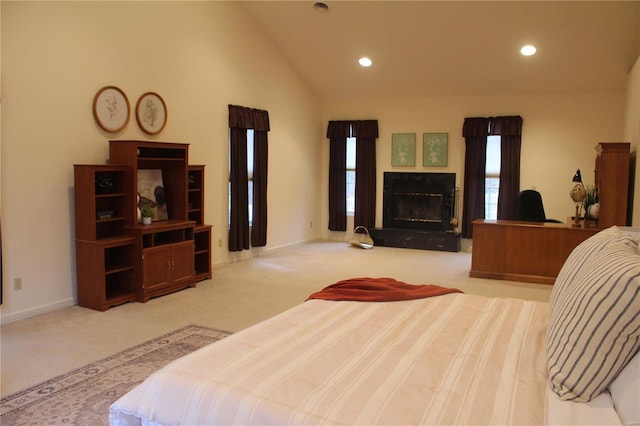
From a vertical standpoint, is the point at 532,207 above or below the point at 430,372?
above

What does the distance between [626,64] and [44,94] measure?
270 inches

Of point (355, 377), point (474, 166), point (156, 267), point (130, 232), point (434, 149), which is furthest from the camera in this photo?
point (434, 149)

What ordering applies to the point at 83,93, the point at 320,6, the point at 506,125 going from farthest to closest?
the point at 506,125, the point at 320,6, the point at 83,93

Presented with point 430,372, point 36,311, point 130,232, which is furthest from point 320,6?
point 430,372

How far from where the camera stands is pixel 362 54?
738 cm

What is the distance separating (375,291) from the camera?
267 centimetres

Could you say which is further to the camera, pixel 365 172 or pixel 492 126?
pixel 365 172

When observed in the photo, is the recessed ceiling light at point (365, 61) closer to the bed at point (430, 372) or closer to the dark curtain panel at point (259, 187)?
the dark curtain panel at point (259, 187)

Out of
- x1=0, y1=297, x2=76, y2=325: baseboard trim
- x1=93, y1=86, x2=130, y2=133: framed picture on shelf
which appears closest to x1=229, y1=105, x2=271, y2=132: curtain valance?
x1=93, y1=86, x2=130, y2=133: framed picture on shelf

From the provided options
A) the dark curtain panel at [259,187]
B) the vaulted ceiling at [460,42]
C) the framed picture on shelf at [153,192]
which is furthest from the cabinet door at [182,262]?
the vaulted ceiling at [460,42]

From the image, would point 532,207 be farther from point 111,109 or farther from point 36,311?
point 36,311

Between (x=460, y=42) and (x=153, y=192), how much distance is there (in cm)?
449

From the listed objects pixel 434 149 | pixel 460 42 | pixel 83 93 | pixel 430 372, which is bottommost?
pixel 430 372

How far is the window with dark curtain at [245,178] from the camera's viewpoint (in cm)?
667
